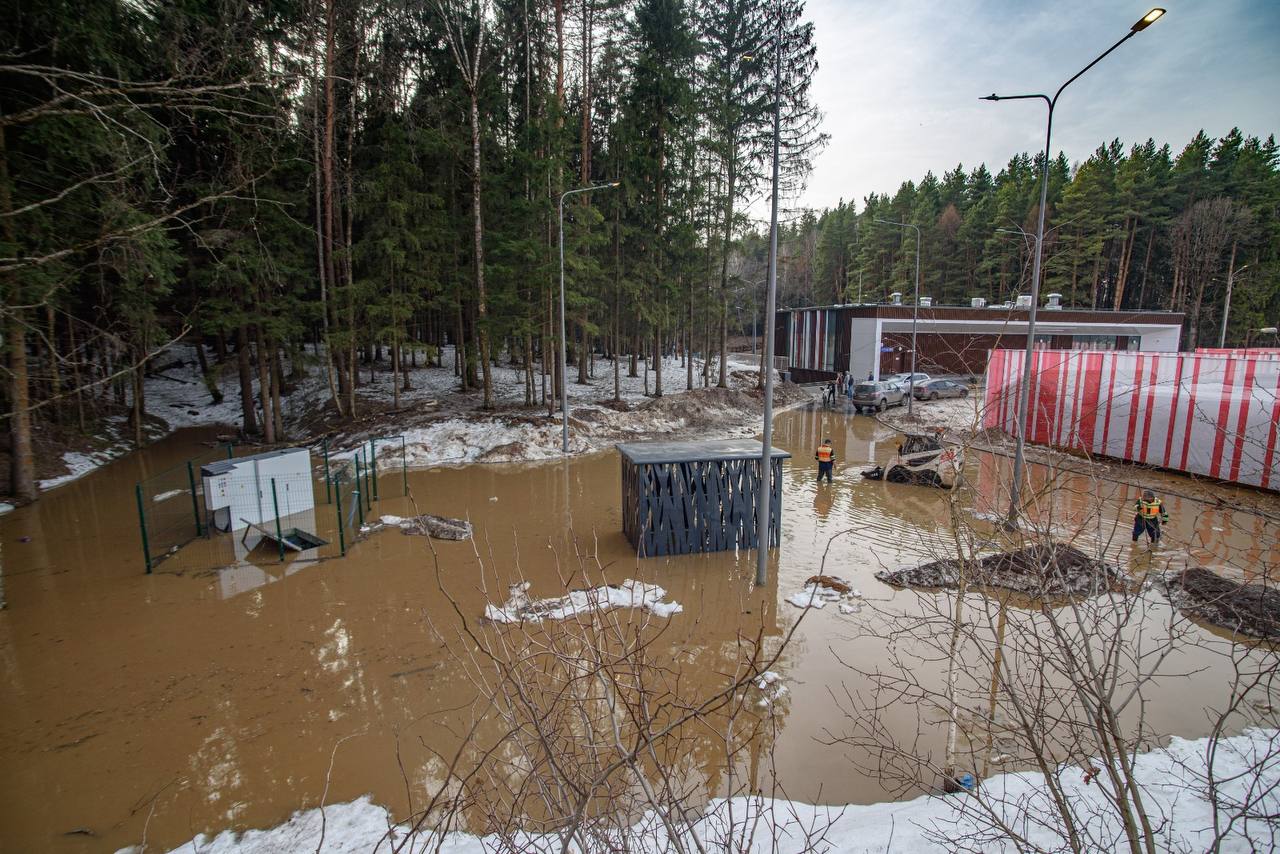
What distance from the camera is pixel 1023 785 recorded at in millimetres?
5332

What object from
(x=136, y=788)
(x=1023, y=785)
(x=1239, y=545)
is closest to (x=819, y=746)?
(x=1023, y=785)

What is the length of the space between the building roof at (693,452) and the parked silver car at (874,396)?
18915 mm

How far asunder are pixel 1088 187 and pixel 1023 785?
2182 inches

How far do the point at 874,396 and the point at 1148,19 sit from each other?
22.9m

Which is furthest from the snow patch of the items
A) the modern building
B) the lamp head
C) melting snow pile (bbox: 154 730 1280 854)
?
the modern building

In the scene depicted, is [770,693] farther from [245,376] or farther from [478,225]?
[245,376]

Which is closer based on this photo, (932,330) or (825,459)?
(825,459)

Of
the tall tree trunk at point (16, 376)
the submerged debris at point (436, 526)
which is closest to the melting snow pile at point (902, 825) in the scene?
the submerged debris at point (436, 526)

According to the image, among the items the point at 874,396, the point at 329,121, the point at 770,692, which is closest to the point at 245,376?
the point at 329,121

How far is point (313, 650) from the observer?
7820 millimetres

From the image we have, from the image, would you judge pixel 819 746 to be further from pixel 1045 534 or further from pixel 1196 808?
pixel 1045 534

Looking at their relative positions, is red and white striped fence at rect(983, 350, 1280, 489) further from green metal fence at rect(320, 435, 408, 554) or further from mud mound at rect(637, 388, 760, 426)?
green metal fence at rect(320, 435, 408, 554)

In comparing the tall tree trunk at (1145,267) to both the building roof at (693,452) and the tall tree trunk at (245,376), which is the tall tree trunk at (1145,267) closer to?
the building roof at (693,452)

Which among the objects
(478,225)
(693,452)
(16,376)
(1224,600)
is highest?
(478,225)
